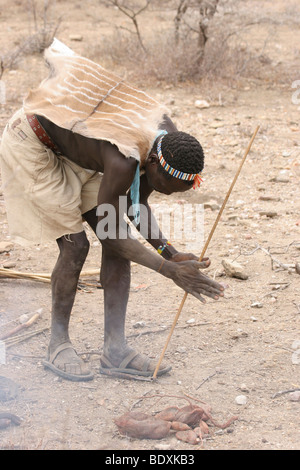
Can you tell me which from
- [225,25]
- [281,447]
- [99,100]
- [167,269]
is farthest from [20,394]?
[225,25]

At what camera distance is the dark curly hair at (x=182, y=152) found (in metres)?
2.48

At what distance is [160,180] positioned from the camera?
2596mm

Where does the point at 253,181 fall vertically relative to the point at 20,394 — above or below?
below

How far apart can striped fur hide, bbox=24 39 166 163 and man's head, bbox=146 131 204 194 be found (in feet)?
0.28

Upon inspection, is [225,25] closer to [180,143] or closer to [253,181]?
[253,181]

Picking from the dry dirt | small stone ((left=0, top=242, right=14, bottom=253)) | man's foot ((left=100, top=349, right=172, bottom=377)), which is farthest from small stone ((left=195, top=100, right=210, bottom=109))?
man's foot ((left=100, top=349, right=172, bottom=377))

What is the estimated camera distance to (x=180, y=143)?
2.49 metres

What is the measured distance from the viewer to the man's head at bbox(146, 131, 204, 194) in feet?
Result: 8.17

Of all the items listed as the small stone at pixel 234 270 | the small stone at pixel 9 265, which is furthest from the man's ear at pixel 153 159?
the small stone at pixel 9 265

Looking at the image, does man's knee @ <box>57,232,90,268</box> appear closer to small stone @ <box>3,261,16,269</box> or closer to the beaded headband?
the beaded headband

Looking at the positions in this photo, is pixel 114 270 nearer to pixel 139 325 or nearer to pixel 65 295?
pixel 65 295

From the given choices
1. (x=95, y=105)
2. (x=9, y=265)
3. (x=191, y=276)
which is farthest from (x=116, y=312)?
(x=9, y=265)
